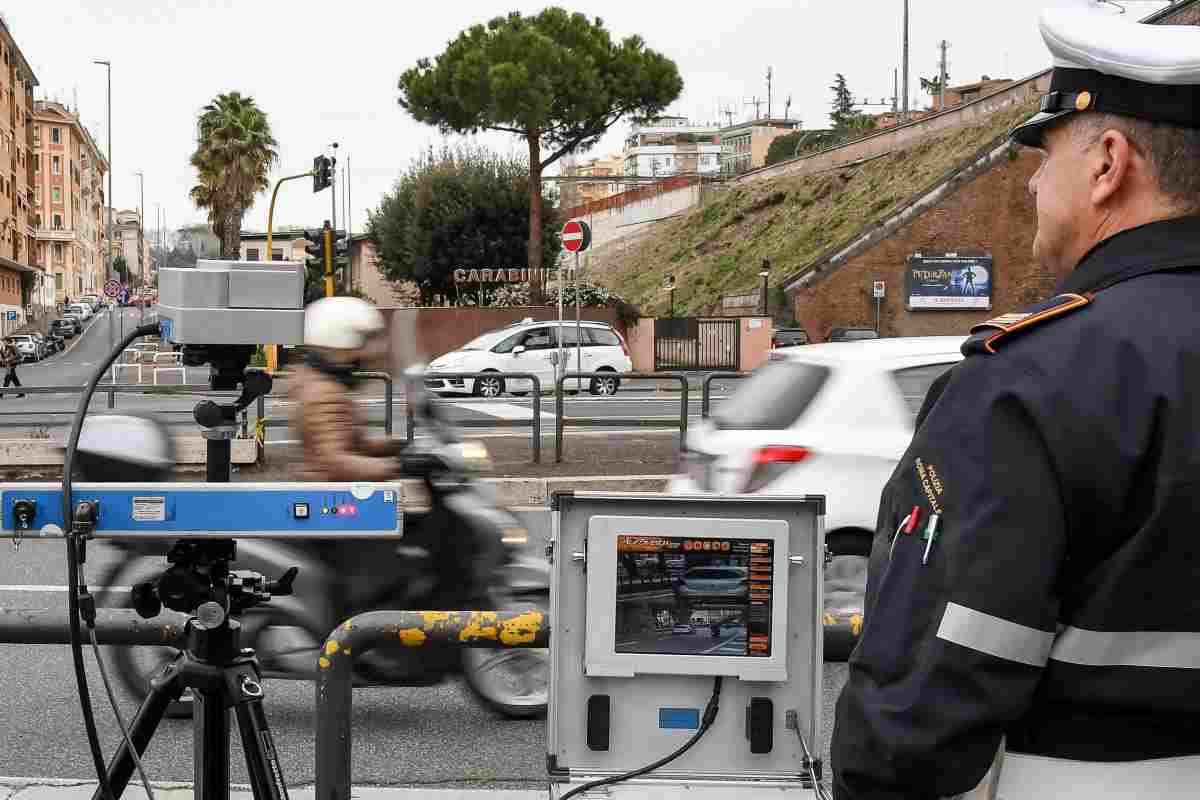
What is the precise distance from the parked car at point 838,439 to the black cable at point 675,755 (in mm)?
3209

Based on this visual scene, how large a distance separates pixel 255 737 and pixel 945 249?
45.0m

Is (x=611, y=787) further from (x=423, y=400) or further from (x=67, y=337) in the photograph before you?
(x=67, y=337)

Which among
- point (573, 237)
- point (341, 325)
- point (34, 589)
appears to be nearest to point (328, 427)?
point (341, 325)

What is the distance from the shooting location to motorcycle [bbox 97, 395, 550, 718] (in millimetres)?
5137

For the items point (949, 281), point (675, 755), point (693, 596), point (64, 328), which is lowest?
point (675, 755)

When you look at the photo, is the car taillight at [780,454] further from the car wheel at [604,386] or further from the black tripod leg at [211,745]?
the car wheel at [604,386]

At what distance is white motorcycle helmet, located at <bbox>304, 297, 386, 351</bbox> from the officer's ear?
12.8ft

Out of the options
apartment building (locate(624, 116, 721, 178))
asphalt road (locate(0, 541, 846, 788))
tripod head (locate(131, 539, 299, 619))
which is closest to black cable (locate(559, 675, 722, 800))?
tripod head (locate(131, 539, 299, 619))

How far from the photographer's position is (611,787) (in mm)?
2988

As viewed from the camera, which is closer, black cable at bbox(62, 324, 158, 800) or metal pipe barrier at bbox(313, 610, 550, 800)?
black cable at bbox(62, 324, 158, 800)

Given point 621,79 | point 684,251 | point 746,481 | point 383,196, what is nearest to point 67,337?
point 383,196

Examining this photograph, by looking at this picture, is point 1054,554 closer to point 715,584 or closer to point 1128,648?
point 1128,648

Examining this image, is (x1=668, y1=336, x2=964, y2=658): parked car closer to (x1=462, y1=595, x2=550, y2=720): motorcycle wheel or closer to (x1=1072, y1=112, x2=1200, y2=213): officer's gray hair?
(x1=462, y1=595, x2=550, y2=720): motorcycle wheel

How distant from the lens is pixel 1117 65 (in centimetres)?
150
